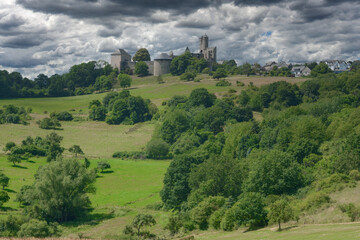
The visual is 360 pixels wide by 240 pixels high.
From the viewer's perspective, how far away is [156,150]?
8006 cm

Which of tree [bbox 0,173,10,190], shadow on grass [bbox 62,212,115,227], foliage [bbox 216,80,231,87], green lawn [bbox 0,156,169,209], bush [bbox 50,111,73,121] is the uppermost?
foliage [bbox 216,80,231,87]

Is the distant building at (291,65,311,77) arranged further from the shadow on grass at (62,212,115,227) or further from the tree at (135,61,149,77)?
the shadow on grass at (62,212,115,227)

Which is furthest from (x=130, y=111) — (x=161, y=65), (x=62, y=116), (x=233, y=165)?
(x=233, y=165)

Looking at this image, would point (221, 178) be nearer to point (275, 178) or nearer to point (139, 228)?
point (275, 178)

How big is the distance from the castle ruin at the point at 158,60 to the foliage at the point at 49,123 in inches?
2958

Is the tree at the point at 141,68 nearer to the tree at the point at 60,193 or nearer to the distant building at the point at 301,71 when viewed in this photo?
the distant building at the point at 301,71

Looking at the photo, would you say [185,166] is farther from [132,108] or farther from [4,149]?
[132,108]

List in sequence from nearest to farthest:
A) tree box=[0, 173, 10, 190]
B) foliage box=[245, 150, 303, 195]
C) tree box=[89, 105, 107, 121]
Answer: foliage box=[245, 150, 303, 195] < tree box=[0, 173, 10, 190] < tree box=[89, 105, 107, 121]

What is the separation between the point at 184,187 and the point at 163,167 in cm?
2182

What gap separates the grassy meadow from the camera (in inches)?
1046

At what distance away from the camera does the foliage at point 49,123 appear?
95750 millimetres

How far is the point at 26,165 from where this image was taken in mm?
64312

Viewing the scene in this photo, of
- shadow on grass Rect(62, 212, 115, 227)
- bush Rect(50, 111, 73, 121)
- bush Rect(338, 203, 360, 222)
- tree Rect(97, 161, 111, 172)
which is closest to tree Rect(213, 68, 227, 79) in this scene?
bush Rect(50, 111, 73, 121)

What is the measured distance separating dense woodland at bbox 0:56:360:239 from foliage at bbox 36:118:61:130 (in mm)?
6985
